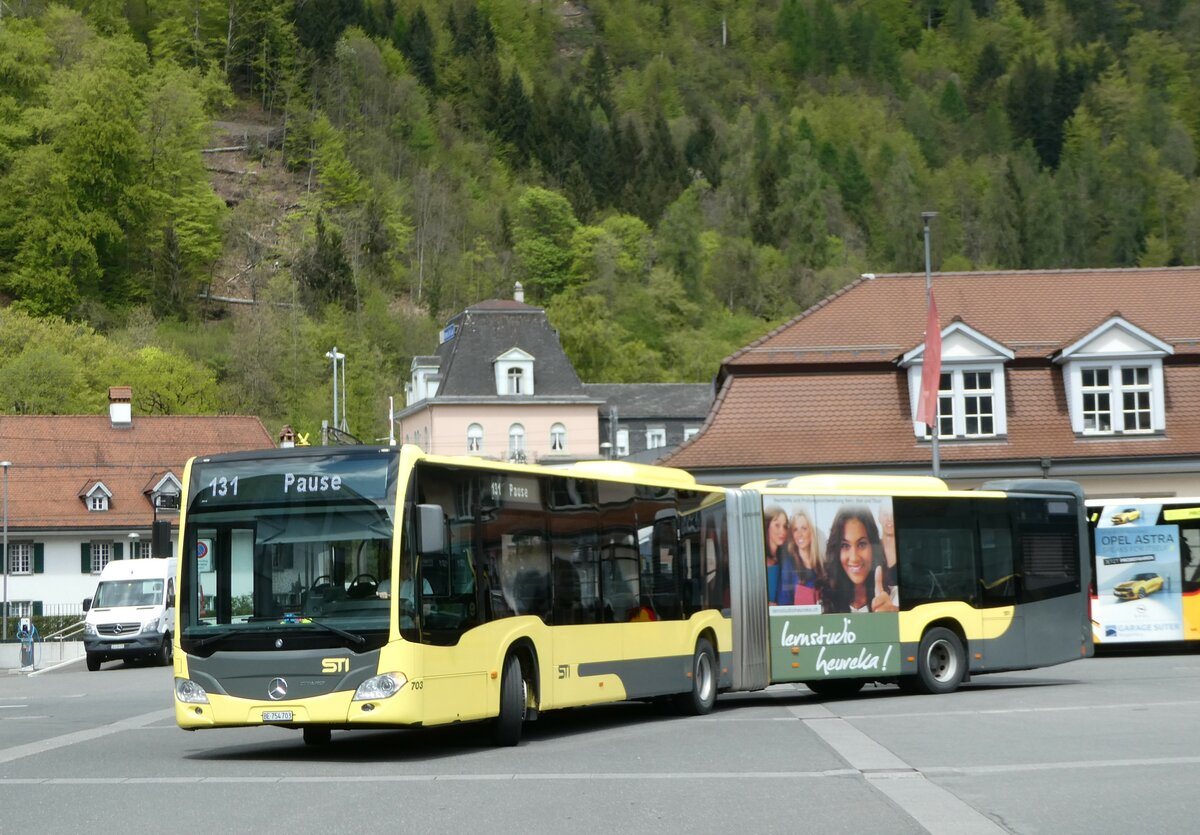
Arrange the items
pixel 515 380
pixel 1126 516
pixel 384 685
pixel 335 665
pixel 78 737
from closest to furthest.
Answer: pixel 384 685 < pixel 335 665 < pixel 78 737 < pixel 1126 516 < pixel 515 380

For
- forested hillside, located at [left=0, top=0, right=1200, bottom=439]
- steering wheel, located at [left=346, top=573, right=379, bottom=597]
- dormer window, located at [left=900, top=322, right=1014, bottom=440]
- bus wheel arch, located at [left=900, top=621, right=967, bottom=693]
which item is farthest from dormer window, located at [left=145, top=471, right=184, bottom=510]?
steering wheel, located at [left=346, top=573, right=379, bottom=597]

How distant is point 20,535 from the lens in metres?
62.6

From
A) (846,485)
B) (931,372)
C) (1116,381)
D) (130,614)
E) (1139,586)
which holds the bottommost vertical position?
(130,614)

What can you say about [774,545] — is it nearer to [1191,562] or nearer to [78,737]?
[78,737]

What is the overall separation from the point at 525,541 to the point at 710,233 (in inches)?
5144

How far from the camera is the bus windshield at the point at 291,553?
15250mm

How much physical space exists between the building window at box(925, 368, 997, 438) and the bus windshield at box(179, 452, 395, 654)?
29.2 m

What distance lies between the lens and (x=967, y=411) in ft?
141

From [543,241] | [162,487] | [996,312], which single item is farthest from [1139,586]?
[543,241]

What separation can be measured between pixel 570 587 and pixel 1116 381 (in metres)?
27.8

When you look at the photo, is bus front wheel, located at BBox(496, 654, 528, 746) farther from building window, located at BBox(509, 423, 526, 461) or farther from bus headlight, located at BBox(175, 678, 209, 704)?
building window, located at BBox(509, 423, 526, 461)

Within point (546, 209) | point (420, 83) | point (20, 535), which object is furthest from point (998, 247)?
point (20, 535)

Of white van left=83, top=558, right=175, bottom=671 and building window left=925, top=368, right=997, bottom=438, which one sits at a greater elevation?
building window left=925, top=368, right=997, bottom=438

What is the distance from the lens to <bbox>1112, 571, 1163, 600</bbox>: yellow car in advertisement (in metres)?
32.5
